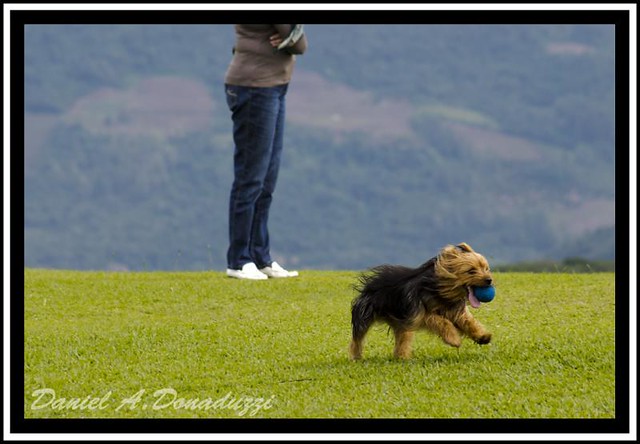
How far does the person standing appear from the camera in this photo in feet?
39.7

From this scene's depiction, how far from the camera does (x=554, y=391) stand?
6.77 metres

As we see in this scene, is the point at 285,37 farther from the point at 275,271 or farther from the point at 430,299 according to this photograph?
the point at 430,299

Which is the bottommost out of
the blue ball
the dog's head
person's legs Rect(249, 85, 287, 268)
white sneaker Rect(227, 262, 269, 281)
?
white sneaker Rect(227, 262, 269, 281)

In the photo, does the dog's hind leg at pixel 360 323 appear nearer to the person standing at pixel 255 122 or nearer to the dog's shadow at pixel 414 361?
the dog's shadow at pixel 414 361

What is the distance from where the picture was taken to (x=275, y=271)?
12.8 m

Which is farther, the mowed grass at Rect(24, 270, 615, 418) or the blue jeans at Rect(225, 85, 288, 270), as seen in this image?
the blue jeans at Rect(225, 85, 288, 270)

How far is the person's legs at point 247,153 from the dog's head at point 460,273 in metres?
5.40

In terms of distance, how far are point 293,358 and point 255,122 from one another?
4.80 meters

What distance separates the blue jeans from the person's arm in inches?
21.0

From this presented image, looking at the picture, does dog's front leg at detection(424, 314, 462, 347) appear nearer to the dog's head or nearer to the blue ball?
the dog's head

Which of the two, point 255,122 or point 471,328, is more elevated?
point 255,122

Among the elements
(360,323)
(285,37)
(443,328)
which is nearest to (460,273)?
(443,328)

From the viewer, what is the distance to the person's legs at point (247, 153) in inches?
480

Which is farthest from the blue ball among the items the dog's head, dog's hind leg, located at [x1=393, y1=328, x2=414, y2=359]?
dog's hind leg, located at [x1=393, y1=328, x2=414, y2=359]
